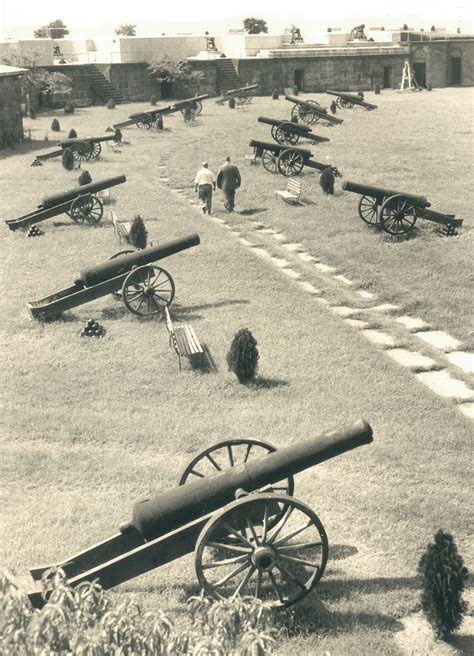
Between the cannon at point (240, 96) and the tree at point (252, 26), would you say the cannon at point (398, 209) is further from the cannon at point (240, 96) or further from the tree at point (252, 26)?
the tree at point (252, 26)

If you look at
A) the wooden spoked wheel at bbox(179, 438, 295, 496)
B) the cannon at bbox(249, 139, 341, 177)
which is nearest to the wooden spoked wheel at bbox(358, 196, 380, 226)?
the cannon at bbox(249, 139, 341, 177)

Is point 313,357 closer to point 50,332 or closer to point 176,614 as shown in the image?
point 50,332

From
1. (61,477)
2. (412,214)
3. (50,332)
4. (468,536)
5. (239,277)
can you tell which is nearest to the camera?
(468,536)

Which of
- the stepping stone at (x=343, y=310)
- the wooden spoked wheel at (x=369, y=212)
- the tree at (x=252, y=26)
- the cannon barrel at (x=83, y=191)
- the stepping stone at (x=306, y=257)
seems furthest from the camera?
the tree at (x=252, y=26)

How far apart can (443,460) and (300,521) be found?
1996 mm

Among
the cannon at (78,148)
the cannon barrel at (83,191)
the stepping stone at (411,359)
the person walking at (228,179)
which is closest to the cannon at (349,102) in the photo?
the cannon at (78,148)

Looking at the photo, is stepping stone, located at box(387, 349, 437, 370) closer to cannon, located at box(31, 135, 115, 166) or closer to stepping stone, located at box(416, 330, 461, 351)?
stepping stone, located at box(416, 330, 461, 351)

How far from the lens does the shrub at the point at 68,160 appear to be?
2714 cm

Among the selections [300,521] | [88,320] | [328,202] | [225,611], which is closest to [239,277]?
[88,320]

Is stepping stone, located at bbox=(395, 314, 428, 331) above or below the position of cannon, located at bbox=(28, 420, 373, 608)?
below

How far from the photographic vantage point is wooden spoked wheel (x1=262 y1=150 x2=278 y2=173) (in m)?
25.7

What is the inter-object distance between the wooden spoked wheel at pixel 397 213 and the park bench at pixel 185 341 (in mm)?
7441

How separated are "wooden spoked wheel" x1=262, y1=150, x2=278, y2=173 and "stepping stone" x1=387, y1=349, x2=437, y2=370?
1460cm

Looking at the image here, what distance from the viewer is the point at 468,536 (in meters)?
7.67
